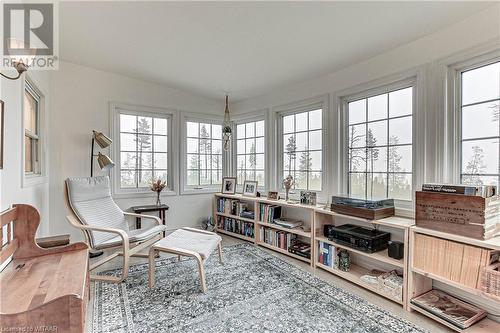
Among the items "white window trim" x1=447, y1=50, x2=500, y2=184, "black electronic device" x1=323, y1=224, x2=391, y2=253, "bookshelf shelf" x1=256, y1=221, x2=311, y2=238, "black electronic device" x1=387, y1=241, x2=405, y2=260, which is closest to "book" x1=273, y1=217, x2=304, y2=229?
"bookshelf shelf" x1=256, y1=221, x2=311, y2=238

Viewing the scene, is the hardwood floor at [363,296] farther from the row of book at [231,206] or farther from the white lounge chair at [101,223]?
the row of book at [231,206]

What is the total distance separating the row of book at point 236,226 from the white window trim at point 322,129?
73cm

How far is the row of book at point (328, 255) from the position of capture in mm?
2664

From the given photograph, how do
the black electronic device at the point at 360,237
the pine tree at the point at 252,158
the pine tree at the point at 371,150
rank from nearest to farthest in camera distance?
1. the black electronic device at the point at 360,237
2. the pine tree at the point at 371,150
3. the pine tree at the point at 252,158

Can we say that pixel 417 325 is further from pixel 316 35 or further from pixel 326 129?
pixel 316 35

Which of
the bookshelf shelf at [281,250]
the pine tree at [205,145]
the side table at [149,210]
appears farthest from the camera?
the pine tree at [205,145]

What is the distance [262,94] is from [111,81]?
7.30 feet

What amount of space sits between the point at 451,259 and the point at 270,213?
202 centimetres

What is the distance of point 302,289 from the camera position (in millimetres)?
2342

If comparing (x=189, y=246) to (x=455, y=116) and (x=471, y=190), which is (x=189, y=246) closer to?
(x=471, y=190)

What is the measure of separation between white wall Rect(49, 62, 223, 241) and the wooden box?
3.41 meters

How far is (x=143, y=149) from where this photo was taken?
3.93 m

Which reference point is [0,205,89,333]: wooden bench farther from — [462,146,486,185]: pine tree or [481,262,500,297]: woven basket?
[462,146,486,185]: pine tree

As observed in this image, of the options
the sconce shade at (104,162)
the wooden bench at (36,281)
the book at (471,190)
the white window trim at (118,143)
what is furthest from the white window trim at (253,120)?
the wooden bench at (36,281)
